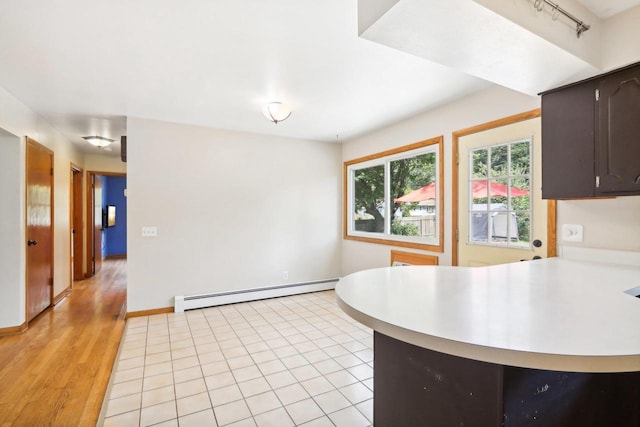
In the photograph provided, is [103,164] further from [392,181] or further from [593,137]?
[593,137]

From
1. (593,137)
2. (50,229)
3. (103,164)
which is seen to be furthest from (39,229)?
(593,137)

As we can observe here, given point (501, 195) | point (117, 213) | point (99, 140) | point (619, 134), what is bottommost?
point (117, 213)

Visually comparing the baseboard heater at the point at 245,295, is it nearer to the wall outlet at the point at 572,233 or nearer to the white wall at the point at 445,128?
the white wall at the point at 445,128

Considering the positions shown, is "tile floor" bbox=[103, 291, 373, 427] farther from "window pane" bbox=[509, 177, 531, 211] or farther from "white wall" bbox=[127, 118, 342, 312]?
"window pane" bbox=[509, 177, 531, 211]

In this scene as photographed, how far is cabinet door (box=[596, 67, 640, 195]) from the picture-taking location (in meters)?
1.70

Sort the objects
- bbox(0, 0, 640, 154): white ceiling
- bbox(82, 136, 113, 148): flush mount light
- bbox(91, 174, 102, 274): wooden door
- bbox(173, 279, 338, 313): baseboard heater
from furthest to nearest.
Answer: bbox(91, 174, 102, 274): wooden door < bbox(82, 136, 113, 148): flush mount light < bbox(173, 279, 338, 313): baseboard heater < bbox(0, 0, 640, 154): white ceiling

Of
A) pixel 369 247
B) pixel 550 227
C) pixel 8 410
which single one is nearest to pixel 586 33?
pixel 550 227

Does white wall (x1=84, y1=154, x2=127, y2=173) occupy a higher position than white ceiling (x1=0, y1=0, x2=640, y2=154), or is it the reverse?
white ceiling (x1=0, y1=0, x2=640, y2=154)

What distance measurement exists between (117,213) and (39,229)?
20.2 ft

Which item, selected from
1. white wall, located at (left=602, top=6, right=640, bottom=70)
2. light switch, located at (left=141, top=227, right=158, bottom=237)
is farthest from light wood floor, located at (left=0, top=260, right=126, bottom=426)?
white wall, located at (left=602, top=6, right=640, bottom=70)

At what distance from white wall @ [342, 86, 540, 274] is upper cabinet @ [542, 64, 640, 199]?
568 millimetres

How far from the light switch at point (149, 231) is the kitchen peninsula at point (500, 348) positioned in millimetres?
3429

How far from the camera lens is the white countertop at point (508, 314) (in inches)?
28.4

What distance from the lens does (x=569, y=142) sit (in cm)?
203
